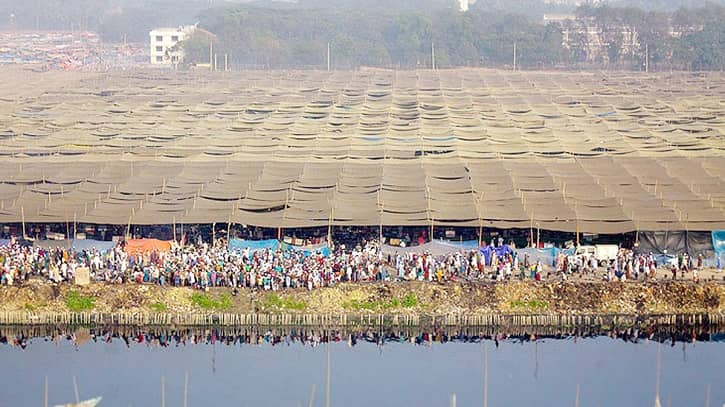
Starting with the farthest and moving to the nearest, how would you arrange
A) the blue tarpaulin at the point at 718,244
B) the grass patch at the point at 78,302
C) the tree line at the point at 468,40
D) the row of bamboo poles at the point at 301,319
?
the tree line at the point at 468,40
the blue tarpaulin at the point at 718,244
the grass patch at the point at 78,302
the row of bamboo poles at the point at 301,319

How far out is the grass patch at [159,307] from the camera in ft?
105

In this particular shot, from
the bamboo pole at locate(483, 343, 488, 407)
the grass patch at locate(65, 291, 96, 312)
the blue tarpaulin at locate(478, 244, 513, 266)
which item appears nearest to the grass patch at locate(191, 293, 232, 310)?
the grass patch at locate(65, 291, 96, 312)

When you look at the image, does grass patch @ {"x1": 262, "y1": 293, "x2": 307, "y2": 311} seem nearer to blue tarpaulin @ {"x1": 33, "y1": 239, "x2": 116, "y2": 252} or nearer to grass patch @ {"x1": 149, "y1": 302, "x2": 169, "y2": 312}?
grass patch @ {"x1": 149, "y1": 302, "x2": 169, "y2": 312}

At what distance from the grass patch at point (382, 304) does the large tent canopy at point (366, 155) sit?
15.3 feet

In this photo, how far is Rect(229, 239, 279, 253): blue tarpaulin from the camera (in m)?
35.6

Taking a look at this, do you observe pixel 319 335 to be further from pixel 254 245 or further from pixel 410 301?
pixel 254 245

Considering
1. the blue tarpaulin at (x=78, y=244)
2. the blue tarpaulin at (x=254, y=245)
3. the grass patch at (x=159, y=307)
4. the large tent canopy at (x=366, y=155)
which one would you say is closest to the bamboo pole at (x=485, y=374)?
the large tent canopy at (x=366, y=155)

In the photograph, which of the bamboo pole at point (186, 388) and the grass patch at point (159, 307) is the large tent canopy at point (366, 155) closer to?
the grass patch at point (159, 307)

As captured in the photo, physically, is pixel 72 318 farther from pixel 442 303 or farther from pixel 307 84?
pixel 307 84

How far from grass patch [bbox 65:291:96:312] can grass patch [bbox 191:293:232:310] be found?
2.68 metres

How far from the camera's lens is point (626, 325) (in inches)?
1272

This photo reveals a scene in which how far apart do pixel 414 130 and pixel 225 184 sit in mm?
16404

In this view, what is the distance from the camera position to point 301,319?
31906mm

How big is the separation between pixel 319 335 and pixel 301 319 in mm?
660
